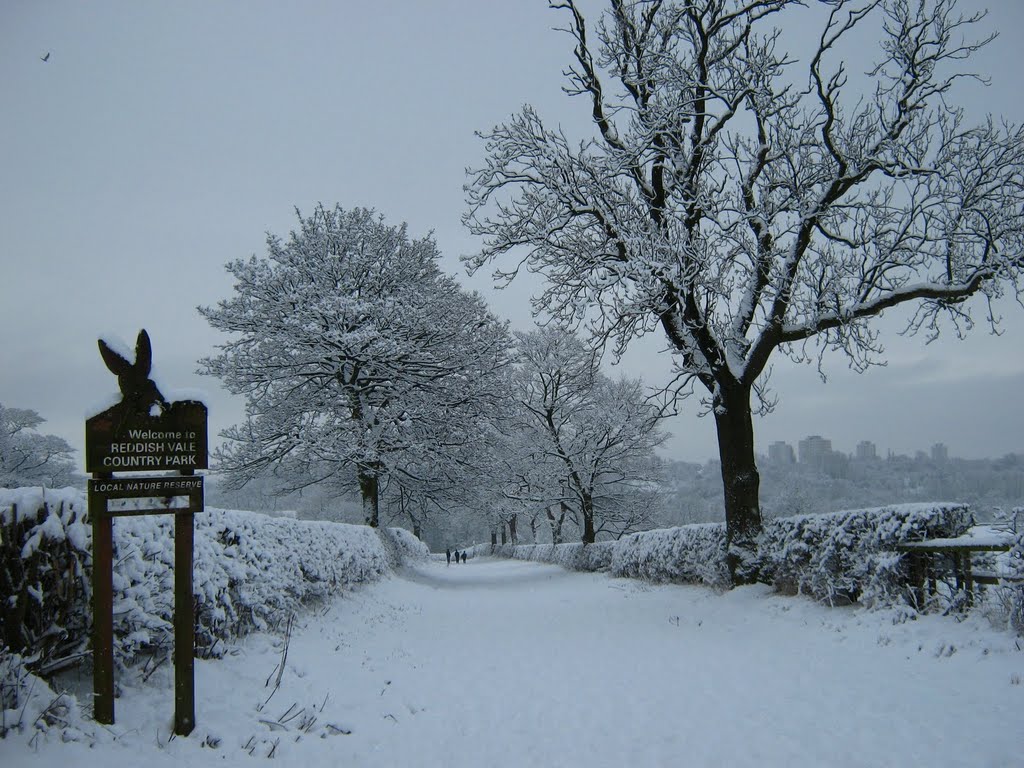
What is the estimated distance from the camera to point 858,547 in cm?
776

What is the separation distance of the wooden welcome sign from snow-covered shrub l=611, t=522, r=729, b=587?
9.25m

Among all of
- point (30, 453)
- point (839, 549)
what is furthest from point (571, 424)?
point (30, 453)

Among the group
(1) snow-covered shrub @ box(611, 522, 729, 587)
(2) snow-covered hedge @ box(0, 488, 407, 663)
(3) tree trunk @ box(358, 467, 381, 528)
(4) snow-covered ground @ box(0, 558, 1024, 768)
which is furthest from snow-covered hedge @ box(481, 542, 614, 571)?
(2) snow-covered hedge @ box(0, 488, 407, 663)

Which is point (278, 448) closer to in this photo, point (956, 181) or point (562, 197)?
point (562, 197)

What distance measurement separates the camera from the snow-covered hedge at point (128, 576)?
150 inches

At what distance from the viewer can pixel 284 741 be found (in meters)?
4.42

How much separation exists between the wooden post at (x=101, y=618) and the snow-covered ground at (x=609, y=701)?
0.51 feet

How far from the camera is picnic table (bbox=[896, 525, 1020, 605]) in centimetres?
614

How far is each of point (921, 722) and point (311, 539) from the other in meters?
8.29

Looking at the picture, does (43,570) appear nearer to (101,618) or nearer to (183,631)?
(101,618)

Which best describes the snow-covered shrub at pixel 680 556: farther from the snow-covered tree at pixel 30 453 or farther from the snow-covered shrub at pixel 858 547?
the snow-covered tree at pixel 30 453

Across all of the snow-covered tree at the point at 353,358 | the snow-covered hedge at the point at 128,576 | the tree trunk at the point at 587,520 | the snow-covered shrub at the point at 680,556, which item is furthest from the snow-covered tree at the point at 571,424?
the snow-covered hedge at the point at 128,576

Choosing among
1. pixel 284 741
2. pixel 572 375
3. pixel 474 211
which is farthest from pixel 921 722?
pixel 572 375

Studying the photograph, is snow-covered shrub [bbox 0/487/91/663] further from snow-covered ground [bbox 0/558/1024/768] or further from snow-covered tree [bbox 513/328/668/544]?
snow-covered tree [bbox 513/328/668/544]
